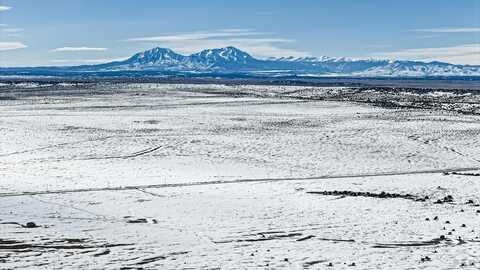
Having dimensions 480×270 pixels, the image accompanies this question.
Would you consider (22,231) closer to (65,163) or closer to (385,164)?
(65,163)

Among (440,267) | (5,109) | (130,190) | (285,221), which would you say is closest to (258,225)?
(285,221)

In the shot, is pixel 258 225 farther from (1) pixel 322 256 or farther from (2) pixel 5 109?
(2) pixel 5 109

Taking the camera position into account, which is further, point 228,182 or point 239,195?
point 228,182

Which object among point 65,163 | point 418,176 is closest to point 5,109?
point 65,163

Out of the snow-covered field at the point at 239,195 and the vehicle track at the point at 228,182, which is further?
the vehicle track at the point at 228,182

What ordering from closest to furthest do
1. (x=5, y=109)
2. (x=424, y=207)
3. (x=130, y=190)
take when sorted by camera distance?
(x=424, y=207) → (x=130, y=190) → (x=5, y=109)

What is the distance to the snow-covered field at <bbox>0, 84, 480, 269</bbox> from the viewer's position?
55.9ft

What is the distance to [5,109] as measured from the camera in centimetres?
A: 6812

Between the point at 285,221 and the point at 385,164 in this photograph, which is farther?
the point at 385,164

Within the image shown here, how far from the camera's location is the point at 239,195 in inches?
1006

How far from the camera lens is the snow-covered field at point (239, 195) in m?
17.0

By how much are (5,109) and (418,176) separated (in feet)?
167

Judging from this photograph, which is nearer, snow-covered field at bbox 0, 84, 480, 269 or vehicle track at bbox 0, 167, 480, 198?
snow-covered field at bbox 0, 84, 480, 269

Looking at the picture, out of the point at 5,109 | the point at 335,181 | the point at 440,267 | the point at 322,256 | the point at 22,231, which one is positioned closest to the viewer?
the point at 440,267
